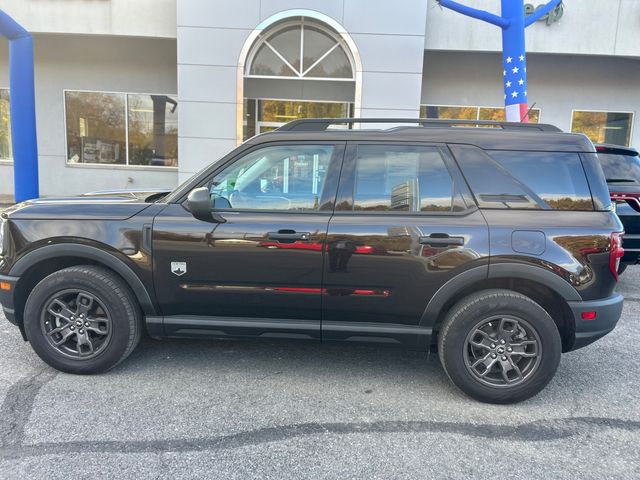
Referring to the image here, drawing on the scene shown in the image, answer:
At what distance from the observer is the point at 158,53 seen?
12594mm

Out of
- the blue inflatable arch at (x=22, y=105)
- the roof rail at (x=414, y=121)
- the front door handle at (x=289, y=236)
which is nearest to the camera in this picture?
the front door handle at (x=289, y=236)

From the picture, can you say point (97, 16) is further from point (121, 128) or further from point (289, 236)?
point (289, 236)

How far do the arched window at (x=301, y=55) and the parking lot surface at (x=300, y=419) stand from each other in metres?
8.60

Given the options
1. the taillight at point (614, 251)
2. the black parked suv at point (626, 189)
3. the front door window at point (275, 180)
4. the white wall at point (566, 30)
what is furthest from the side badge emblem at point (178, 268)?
the white wall at point (566, 30)

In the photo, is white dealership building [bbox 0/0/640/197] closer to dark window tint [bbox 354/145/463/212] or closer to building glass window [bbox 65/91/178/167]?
building glass window [bbox 65/91/178/167]

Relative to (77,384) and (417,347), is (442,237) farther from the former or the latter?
(77,384)

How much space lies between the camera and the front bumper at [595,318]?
3104mm

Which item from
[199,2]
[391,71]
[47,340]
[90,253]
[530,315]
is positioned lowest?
[47,340]

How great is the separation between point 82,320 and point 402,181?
8.41 feet

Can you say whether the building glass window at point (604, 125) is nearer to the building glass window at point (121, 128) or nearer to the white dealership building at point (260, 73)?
the white dealership building at point (260, 73)

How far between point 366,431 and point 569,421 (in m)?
1.36

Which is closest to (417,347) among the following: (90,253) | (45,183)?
(90,253)

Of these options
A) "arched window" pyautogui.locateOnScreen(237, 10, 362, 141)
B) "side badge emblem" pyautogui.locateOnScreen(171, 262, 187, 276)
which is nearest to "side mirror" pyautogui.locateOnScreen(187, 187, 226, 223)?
"side badge emblem" pyautogui.locateOnScreen(171, 262, 187, 276)

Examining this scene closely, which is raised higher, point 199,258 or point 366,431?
point 199,258
